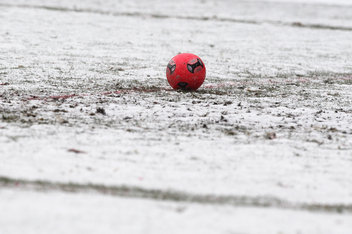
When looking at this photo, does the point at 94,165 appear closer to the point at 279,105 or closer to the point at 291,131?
the point at 291,131

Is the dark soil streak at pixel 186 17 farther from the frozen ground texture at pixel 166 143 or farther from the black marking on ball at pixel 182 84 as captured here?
the black marking on ball at pixel 182 84

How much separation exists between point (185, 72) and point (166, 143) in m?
2.80

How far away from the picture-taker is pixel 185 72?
7539 mm

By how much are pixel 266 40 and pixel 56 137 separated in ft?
39.8

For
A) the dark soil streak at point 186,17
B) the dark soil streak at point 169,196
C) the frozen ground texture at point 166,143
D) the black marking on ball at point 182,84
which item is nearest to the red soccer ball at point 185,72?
the black marking on ball at point 182,84

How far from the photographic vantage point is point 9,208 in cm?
325

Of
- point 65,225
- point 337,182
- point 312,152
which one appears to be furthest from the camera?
point 312,152

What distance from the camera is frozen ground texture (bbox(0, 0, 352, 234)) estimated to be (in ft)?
10.9

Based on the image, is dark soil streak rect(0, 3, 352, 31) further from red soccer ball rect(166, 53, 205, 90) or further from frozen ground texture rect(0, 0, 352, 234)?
red soccer ball rect(166, 53, 205, 90)

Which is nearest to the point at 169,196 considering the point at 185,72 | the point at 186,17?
the point at 185,72

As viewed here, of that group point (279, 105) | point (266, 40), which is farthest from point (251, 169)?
point (266, 40)

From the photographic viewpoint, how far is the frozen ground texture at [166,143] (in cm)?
333

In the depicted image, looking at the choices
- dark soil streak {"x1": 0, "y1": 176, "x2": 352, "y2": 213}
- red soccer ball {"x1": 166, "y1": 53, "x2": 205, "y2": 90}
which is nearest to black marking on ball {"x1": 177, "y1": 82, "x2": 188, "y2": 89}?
red soccer ball {"x1": 166, "y1": 53, "x2": 205, "y2": 90}

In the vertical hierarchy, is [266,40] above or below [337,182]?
above
